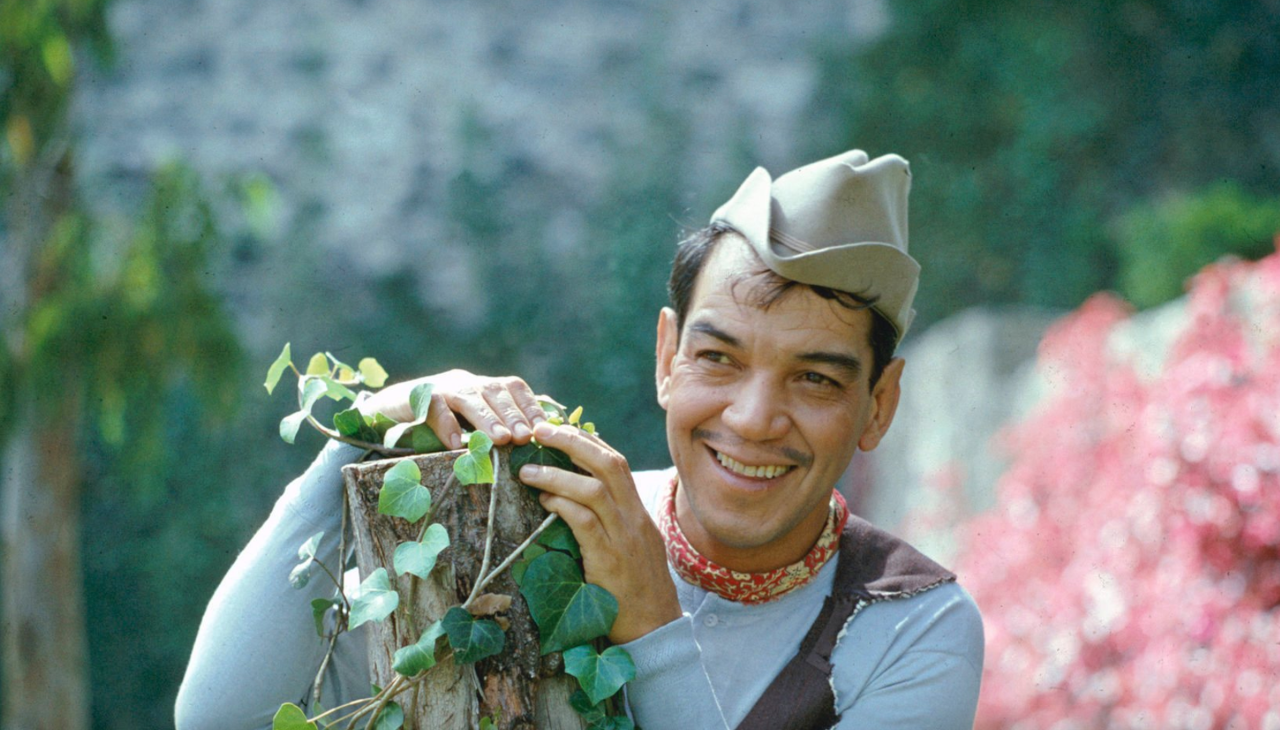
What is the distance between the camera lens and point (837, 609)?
1.90 metres

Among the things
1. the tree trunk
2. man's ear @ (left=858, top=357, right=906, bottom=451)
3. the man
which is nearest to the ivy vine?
the man

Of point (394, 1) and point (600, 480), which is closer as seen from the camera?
point (600, 480)

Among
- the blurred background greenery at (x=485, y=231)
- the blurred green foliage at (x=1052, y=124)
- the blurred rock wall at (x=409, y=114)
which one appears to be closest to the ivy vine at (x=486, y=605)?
the blurred background greenery at (x=485, y=231)

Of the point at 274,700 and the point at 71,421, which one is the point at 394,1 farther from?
the point at 274,700

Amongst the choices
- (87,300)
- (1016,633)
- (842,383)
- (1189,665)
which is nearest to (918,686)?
(842,383)

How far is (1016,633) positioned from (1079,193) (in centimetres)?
468

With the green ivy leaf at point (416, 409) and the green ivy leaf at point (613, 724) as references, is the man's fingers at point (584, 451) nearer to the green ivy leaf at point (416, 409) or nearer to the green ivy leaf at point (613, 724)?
the green ivy leaf at point (416, 409)

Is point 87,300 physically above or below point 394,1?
below

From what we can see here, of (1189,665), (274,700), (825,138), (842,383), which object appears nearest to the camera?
(274,700)

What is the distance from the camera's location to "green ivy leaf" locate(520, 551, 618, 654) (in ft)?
4.92

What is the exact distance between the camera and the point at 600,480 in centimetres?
155

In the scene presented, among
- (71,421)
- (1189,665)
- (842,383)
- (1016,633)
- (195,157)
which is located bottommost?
(1016,633)

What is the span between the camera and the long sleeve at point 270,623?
1.68 metres

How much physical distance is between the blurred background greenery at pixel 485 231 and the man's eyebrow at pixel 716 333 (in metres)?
3.38
